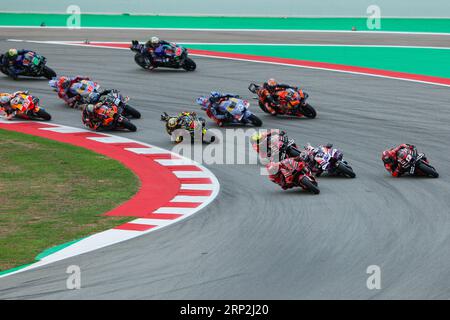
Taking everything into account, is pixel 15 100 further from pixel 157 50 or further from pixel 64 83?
pixel 157 50

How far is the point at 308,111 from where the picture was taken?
83.0 feet

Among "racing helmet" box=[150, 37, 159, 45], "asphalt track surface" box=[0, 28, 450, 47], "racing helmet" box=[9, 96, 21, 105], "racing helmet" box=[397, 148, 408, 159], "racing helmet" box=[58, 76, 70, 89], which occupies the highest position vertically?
"racing helmet" box=[150, 37, 159, 45]

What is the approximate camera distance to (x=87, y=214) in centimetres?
1570

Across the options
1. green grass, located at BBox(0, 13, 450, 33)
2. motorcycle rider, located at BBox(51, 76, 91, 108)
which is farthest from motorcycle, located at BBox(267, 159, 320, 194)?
green grass, located at BBox(0, 13, 450, 33)

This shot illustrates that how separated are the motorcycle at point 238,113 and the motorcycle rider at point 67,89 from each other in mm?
4880

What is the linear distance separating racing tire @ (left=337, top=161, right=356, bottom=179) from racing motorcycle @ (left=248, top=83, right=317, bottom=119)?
22.2 feet

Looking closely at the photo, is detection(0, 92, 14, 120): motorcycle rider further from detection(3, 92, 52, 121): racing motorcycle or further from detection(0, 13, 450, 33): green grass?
detection(0, 13, 450, 33): green grass

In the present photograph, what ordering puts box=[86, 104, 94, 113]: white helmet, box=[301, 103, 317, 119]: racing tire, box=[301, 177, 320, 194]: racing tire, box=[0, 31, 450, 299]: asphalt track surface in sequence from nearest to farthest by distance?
1. box=[0, 31, 450, 299]: asphalt track surface
2. box=[301, 177, 320, 194]: racing tire
3. box=[86, 104, 94, 113]: white helmet
4. box=[301, 103, 317, 119]: racing tire

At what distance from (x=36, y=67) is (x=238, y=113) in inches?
392

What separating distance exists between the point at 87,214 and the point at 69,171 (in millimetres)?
3921

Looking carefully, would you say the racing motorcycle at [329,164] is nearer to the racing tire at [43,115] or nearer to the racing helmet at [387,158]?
the racing helmet at [387,158]

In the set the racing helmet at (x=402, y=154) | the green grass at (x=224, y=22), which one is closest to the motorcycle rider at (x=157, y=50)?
the racing helmet at (x=402, y=154)

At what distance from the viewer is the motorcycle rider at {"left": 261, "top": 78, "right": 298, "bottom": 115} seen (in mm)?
25375
